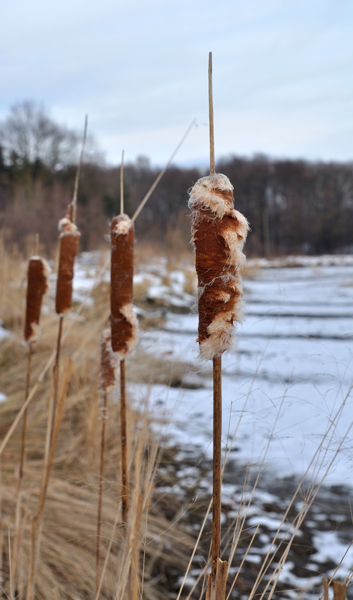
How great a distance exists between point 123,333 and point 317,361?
3.94 metres

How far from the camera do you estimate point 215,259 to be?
Result: 434mm

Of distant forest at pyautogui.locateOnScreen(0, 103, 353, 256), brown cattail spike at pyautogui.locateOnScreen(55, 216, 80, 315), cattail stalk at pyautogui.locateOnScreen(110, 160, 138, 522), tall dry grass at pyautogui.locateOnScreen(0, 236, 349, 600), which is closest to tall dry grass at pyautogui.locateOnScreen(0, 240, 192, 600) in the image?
tall dry grass at pyautogui.locateOnScreen(0, 236, 349, 600)

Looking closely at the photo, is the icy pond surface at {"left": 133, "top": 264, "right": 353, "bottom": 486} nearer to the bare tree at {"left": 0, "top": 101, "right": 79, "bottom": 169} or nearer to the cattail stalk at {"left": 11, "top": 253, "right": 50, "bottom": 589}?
the cattail stalk at {"left": 11, "top": 253, "right": 50, "bottom": 589}

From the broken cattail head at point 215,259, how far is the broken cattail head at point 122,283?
0.80 feet

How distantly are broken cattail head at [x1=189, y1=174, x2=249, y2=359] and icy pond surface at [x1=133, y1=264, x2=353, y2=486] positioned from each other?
4cm

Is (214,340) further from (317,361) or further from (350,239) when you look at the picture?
(350,239)

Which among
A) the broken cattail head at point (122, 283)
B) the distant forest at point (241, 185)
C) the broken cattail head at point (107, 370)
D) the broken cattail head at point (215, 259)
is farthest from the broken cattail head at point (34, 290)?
the distant forest at point (241, 185)

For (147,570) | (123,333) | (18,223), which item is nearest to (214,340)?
(123,333)

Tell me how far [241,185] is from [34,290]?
2984 centimetres

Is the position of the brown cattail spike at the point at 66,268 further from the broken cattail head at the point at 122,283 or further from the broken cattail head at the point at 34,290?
the broken cattail head at the point at 122,283

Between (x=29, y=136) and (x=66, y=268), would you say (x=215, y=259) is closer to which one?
(x=66, y=268)

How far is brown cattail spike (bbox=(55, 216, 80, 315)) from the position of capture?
902mm

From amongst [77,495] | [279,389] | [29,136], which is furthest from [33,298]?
[29,136]

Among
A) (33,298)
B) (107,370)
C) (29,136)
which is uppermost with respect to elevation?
(29,136)
